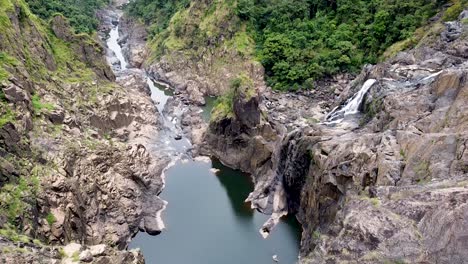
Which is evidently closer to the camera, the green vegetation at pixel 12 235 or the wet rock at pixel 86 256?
the wet rock at pixel 86 256

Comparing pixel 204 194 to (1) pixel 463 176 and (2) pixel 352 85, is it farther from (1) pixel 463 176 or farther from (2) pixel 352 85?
(1) pixel 463 176

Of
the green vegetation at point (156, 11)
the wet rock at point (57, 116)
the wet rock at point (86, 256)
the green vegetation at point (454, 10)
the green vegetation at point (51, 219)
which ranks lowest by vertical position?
the green vegetation at point (156, 11)

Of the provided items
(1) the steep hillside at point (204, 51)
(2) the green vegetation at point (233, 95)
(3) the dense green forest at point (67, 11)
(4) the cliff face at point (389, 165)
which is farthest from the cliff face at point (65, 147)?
(3) the dense green forest at point (67, 11)

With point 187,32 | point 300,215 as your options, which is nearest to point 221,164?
point 300,215

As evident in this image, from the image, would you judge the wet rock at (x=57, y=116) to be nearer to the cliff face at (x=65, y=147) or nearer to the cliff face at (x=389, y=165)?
the cliff face at (x=65, y=147)

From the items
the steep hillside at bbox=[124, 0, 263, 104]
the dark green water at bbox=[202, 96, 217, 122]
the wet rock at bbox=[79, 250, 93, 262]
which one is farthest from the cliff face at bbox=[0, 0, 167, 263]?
the steep hillside at bbox=[124, 0, 263, 104]

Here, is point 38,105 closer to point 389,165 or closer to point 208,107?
point 208,107
